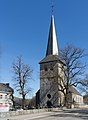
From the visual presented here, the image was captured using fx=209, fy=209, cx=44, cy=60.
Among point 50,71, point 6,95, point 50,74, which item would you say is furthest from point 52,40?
point 6,95

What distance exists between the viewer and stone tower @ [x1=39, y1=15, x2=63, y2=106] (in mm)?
61812

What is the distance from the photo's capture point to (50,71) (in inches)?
2413

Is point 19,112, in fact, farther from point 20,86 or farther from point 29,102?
point 29,102

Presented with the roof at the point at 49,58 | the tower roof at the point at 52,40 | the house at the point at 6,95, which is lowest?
Result: the house at the point at 6,95

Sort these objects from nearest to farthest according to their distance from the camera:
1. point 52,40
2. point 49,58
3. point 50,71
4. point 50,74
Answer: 1. point 50,74
2. point 50,71
3. point 52,40
4. point 49,58

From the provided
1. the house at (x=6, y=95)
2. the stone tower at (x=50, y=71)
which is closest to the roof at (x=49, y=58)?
the stone tower at (x=50, y=71)

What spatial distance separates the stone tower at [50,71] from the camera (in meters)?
61.8

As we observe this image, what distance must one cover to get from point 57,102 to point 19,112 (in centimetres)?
3149

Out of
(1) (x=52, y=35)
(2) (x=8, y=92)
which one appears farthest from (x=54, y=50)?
(2) (x=8, y=92)

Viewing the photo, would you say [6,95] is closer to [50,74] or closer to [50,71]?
[50,74]

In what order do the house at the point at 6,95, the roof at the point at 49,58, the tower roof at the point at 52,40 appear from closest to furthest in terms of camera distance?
the roof at the point at 49,58 → the house at the point at 6,95 → the tower roof at the point at 52,40

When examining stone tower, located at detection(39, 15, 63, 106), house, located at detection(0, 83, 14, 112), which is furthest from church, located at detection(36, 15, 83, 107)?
house, located at detection(0, 83, 14, 112)

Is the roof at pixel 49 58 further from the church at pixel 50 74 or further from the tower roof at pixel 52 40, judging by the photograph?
the tower roof at pixel 52 40

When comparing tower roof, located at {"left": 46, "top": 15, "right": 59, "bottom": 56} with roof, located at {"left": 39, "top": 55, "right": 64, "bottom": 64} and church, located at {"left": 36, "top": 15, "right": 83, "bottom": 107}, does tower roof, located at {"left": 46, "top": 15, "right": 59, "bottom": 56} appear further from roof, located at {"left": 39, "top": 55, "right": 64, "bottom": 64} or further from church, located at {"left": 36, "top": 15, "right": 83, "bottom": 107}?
roof, located at {"left": 39, "top": 55, "right": 64, "bottom": 64}
